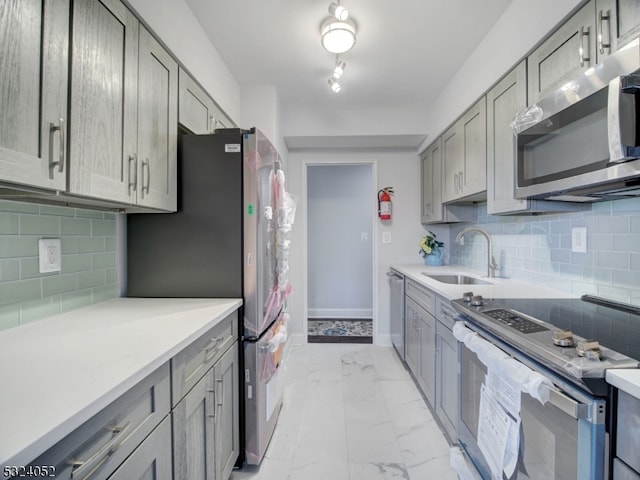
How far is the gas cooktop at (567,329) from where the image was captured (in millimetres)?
772

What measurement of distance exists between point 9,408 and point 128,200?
795 millimetres

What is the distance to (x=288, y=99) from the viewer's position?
2.84 m

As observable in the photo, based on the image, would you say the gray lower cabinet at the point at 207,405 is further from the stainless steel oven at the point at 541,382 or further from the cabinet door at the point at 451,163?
the cabinet door at the point at 451,163

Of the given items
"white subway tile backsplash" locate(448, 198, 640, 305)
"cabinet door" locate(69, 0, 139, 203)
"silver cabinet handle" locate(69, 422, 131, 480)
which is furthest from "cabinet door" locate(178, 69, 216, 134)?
"white subway tile backsplash" locate(448, 198, 640, 305)

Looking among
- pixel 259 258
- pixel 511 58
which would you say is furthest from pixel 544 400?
pixel 511 58

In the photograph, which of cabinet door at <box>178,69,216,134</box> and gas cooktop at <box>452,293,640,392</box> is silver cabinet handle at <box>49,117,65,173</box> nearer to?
cabinet door at <box>178,69,216,134</box>

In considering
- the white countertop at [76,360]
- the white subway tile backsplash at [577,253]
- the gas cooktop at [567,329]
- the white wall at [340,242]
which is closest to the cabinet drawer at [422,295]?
the gas cooktop at [567,329]

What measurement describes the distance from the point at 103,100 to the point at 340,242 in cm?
370

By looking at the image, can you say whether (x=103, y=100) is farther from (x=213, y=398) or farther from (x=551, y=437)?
(x=551, y=437)

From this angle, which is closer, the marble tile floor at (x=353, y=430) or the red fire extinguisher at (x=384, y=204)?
the marble tile floor at (x=353, y=430)

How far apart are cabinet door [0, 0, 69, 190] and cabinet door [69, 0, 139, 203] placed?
38mm

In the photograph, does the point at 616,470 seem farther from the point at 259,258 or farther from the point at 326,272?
the point at 326,272

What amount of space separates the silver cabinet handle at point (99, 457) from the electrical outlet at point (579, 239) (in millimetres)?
2009

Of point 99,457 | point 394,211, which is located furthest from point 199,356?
point 394,211
